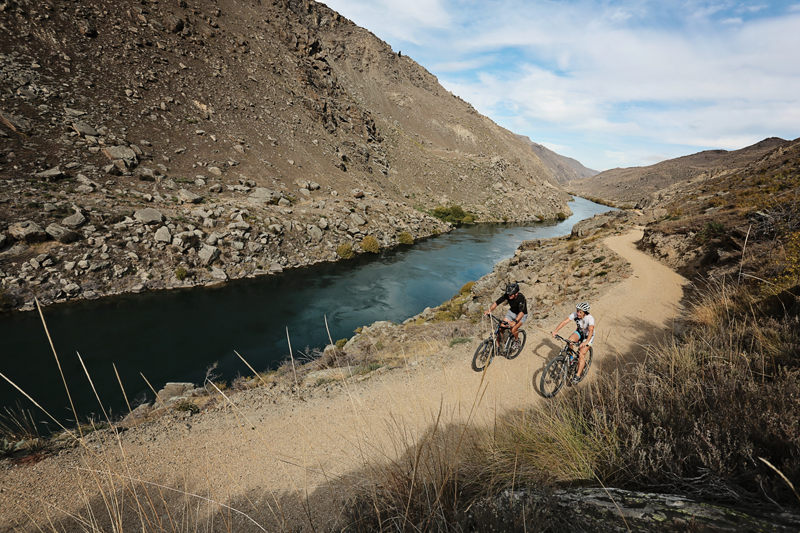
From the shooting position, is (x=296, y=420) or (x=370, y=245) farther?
(x=370, y=245)

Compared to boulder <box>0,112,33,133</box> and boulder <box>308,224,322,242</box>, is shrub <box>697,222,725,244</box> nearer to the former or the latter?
boulder <box>308,224,322,242</box>

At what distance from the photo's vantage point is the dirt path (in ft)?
16.0

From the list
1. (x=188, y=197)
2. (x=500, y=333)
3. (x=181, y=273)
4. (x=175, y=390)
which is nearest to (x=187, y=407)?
→ (x=175, y=390)

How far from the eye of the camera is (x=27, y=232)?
1577 cm

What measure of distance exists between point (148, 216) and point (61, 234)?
13.2 feet

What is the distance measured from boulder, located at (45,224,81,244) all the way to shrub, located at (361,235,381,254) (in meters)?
18.6

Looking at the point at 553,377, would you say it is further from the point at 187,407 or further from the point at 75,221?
the point at 75,221

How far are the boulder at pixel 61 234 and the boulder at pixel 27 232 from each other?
29cm

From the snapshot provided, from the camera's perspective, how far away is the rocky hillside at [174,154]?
17.6 m

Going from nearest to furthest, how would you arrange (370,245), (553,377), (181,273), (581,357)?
(581,357) → (553,377) → (181,273) → (370,245)

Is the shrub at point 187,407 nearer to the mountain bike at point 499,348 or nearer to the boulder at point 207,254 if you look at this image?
the mountain bike at point 499,348

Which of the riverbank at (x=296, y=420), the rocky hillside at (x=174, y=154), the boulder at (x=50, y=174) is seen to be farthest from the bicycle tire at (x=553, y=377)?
the boulder at (x=50, y=174)

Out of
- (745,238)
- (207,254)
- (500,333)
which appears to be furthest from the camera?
(207,254)

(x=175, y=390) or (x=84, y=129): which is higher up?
(x=84, y=129)
